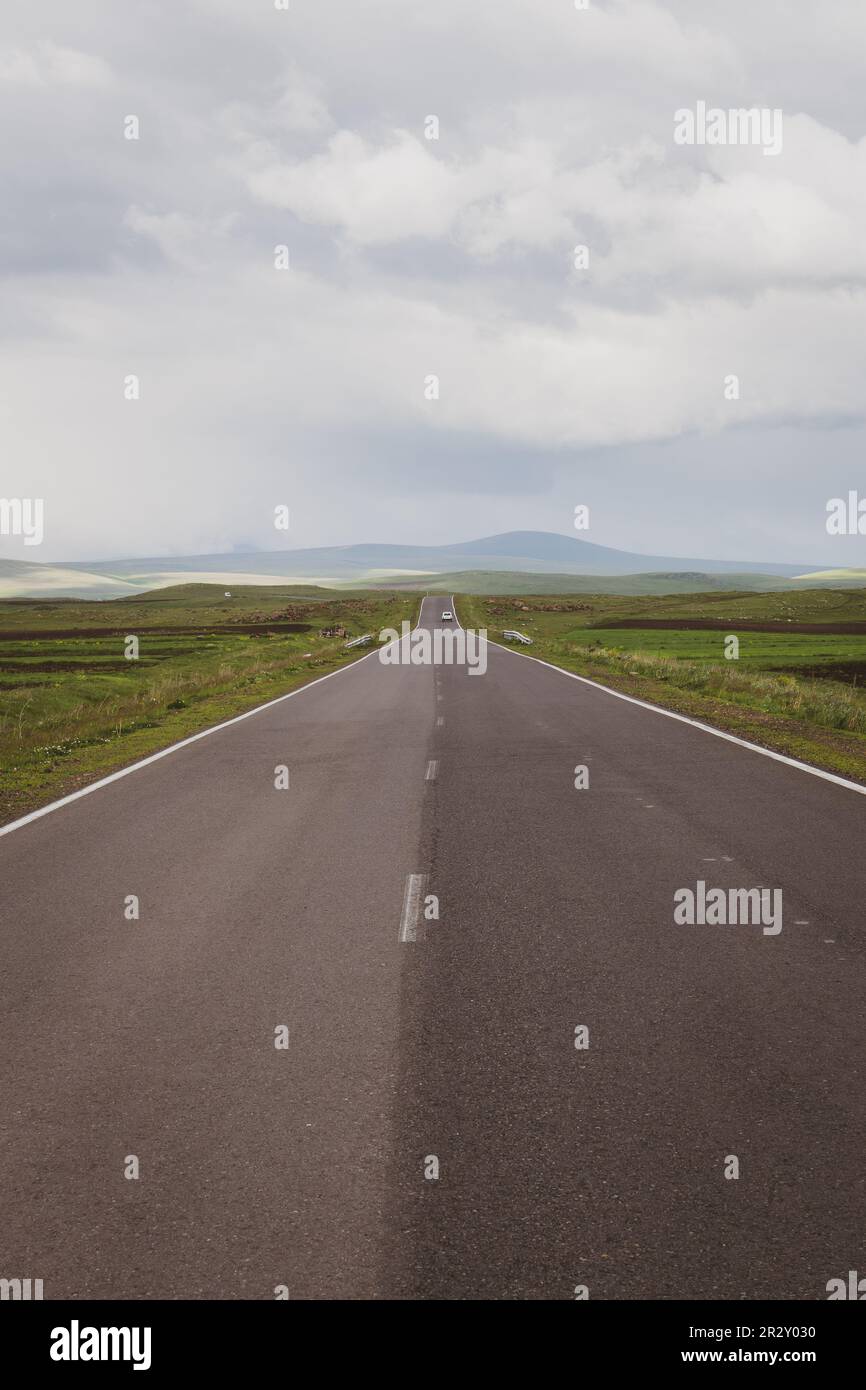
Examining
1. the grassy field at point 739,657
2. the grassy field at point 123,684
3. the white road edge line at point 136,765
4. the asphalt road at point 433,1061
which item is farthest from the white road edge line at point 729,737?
the grassy field at point 123,684

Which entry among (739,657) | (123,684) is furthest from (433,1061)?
(739,657)

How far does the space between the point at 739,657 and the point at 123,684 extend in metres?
29.7

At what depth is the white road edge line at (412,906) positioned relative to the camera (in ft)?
24.5

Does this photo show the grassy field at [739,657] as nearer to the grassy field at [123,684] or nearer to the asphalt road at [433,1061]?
the asphalt road at [433,1061]

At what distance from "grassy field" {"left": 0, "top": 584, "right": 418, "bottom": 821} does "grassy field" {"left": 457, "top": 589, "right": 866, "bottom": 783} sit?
1090 cm

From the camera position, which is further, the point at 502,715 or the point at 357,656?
the point at 357,656

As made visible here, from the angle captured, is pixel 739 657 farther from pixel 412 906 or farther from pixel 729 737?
pixel 412 906

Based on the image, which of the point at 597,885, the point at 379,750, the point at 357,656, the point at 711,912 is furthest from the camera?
the point at 357,656

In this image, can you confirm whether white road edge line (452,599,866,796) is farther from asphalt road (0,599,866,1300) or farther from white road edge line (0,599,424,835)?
white road edge line (0,599,424,835)

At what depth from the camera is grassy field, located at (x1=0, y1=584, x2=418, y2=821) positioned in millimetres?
17609

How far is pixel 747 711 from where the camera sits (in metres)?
22.6

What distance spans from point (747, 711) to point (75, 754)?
13.9 m
